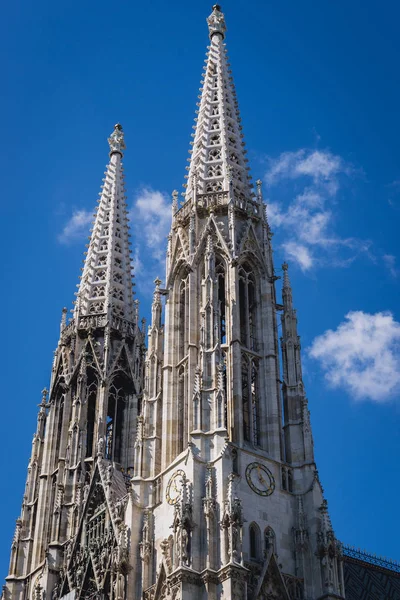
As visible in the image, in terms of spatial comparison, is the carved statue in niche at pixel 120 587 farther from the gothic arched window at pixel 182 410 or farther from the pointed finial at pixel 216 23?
the pointed finial at pixel 216 23

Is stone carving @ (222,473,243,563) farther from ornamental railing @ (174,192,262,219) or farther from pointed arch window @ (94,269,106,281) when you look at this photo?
pointed arch window @ (94,269,106,281)

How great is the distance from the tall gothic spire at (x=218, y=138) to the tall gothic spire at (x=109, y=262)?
10820 millimetres

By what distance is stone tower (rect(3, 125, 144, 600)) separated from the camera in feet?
174

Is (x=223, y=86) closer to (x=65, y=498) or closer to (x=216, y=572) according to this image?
(x=65, y=498)

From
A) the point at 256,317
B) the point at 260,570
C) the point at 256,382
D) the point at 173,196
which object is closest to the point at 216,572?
the point at 260,570

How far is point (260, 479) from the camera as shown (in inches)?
1727

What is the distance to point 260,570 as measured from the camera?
1623 inches

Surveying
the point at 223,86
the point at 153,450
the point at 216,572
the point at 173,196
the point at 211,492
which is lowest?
the point at 216,572

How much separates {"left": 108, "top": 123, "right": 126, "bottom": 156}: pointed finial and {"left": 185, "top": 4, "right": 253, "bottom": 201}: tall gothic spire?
12.9 metres

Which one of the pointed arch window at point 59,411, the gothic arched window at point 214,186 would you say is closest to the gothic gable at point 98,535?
the pointed arch window at point 59,411

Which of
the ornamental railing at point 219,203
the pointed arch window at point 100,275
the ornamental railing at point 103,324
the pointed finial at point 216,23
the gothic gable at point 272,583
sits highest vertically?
the pointed finial at point 216,23

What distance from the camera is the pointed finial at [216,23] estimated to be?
64750 mm

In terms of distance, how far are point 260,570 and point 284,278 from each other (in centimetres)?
1564

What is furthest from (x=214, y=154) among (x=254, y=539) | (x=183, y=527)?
(x=183, y=527)
